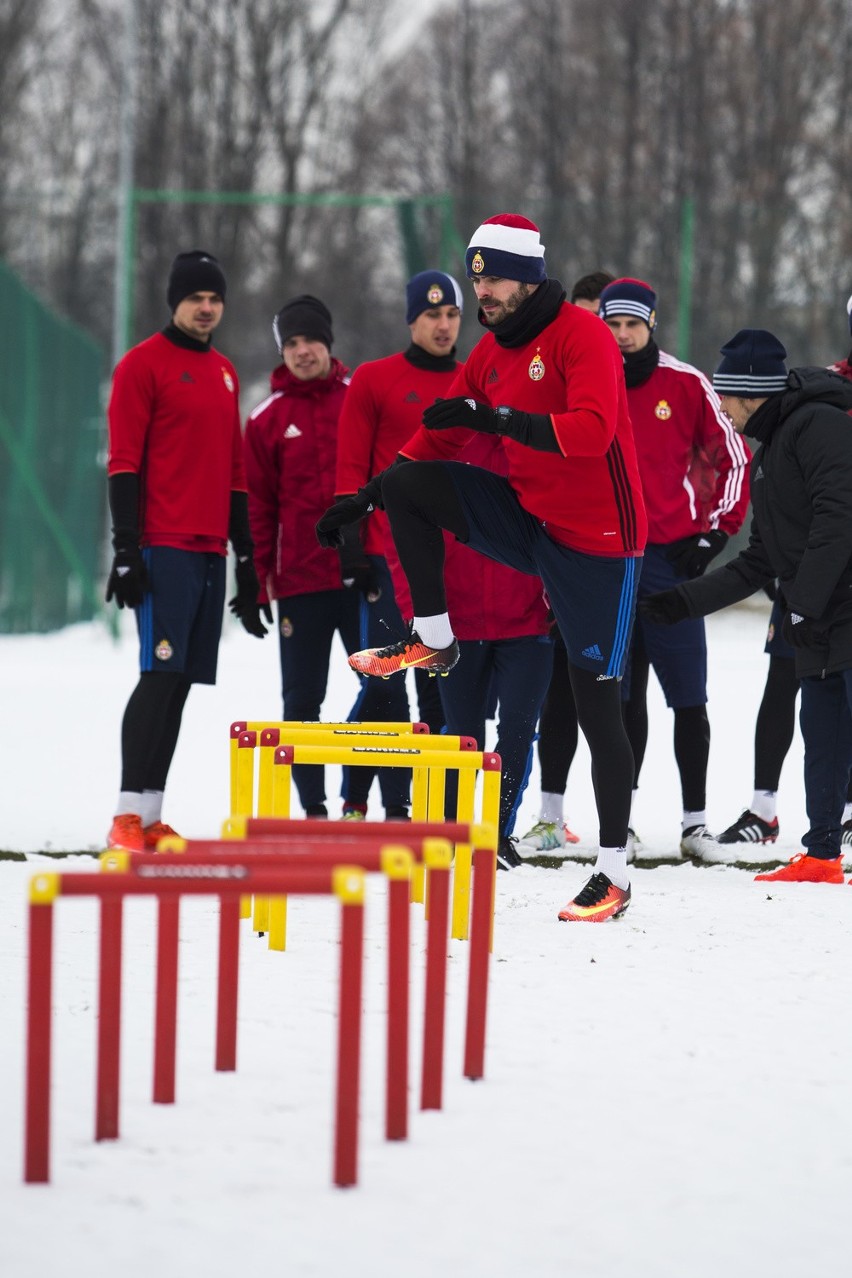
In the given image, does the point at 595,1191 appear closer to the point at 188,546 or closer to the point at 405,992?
the point at 405,992

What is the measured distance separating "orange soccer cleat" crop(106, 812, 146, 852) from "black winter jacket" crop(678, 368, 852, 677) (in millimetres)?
2077

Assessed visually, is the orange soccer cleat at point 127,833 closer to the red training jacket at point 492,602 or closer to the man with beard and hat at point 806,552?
the red training jacket at point 492,602

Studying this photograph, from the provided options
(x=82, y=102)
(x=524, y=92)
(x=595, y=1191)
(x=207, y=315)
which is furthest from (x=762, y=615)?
(x=82, y=102)

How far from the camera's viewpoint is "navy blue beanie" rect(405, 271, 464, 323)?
611 centimetres

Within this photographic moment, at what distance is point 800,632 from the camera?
5551 millimetres

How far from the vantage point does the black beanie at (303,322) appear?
6402 mm

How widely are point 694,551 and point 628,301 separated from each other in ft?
3.11

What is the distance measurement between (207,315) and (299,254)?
25872 millimetres

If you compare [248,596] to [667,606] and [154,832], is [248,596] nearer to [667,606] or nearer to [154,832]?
[154,832]

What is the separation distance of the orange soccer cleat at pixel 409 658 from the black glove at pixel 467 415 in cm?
80

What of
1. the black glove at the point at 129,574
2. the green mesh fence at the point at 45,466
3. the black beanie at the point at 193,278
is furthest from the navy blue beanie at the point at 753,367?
the green mesh fence at the point at 45,466

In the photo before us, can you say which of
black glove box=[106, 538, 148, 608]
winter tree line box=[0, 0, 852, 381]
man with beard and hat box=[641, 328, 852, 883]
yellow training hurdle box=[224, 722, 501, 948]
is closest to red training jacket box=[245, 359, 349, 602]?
black glove box=[106, 538, 148, 608]

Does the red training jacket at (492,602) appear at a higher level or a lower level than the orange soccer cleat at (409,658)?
higher

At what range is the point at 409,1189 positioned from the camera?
2.88m
